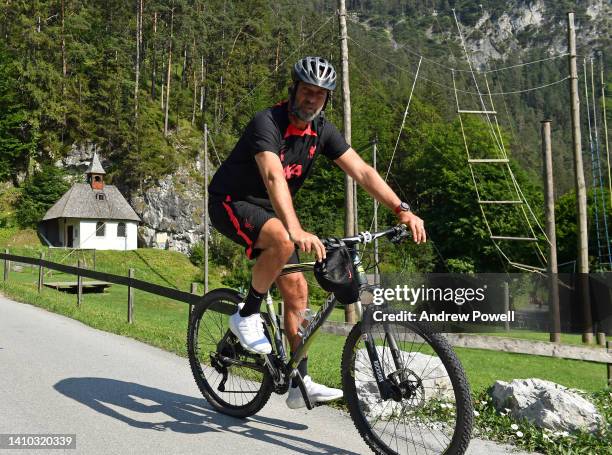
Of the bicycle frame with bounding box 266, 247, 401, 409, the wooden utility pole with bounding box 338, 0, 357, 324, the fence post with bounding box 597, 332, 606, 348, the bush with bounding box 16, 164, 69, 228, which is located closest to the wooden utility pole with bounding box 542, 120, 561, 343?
the fence post with bounding box 597, 332, 606, 348

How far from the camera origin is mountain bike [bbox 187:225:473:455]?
3.21 meters

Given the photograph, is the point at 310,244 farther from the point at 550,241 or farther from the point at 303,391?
the point at 550,241

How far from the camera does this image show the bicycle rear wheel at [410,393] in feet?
10.3

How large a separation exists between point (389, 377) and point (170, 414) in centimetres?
182

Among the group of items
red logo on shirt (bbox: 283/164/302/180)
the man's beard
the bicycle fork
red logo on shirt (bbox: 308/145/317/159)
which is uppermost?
the man's beard

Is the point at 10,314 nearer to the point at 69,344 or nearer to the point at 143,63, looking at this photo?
the point at 69,344

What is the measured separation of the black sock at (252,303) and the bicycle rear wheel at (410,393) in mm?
731

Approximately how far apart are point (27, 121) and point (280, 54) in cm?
3501

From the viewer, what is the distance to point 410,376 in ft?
11.1

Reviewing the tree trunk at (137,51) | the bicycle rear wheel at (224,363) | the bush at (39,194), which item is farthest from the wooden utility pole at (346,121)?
the tree trunk at (137,51)

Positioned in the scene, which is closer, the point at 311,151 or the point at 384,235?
the point at 384,235

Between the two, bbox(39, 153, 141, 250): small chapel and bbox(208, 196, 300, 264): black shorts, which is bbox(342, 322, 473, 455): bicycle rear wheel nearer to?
bbox(208, 196, 300, 264): black shorts

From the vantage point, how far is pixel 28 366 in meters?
6.00

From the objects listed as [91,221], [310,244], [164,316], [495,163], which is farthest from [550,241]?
[91,221]
